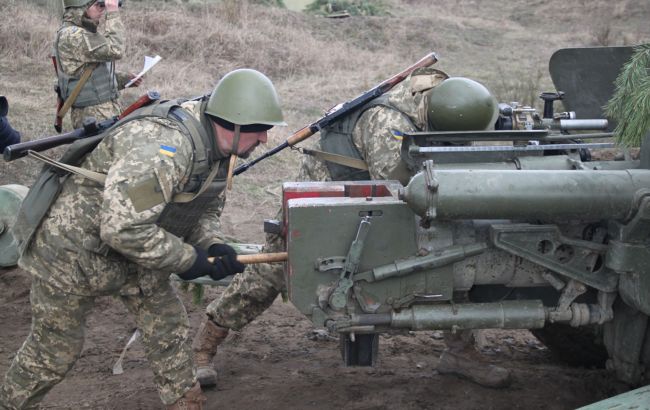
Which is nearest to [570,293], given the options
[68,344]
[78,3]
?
[68,344]

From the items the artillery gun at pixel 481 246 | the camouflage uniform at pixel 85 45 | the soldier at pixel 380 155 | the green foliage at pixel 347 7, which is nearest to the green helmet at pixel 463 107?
the soldier at pixel 380 155

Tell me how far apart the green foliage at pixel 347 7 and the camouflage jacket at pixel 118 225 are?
13.5 meters

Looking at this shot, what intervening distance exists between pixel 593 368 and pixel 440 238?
73.7 inches

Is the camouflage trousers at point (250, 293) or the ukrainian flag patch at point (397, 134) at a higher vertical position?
the ukrainian flag patch at point (397, 134)

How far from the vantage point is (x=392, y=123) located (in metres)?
4.28

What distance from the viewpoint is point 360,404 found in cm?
431

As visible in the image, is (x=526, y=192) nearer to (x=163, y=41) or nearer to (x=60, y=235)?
Answer: (x=60, y=235)

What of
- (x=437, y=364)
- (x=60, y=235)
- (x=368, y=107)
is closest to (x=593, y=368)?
(x=437, y=364)

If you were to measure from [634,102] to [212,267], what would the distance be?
6.26 ft

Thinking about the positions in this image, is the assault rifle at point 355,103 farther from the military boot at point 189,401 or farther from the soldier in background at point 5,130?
the soldier in background at point 5,130

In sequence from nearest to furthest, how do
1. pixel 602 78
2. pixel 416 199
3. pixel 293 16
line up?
pixel 416 199, pixel 602 78, pixel 293 16

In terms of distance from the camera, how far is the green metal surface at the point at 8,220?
569cm

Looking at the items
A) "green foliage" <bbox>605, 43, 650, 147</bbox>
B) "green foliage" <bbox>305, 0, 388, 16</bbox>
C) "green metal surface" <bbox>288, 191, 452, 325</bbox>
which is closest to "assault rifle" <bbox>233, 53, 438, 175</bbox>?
"green metal surface" <bbox>288, 191, 452, 325</bbox>

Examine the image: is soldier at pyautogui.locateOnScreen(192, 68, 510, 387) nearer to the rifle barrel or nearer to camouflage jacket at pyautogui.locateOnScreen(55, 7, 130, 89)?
the rifle barrel
